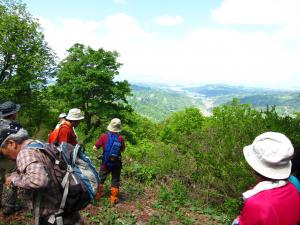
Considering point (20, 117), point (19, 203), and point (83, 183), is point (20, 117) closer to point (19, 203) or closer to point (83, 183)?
point (19, 203)

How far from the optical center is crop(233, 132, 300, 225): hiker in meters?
2.44

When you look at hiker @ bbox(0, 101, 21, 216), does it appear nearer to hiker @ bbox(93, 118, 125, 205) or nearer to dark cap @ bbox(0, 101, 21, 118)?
dark cap @ bbox(0, 101, 21, 118)

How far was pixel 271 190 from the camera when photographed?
2.54 metres

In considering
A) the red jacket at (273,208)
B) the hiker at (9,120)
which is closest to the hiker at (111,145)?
the hiker at (9,120)

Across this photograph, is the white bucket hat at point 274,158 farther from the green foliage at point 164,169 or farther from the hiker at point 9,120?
the green foliage at point 164,169

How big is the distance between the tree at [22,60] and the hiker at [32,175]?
1134 inches

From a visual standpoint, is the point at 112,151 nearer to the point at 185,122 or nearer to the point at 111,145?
the point at 111,145

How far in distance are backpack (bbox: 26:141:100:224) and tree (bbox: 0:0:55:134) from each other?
28.9 m

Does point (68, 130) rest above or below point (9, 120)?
below

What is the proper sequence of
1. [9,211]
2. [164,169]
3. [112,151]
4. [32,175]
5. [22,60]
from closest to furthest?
[32,175] → [9,211] → [112,151] → [164,169] → [22,60]

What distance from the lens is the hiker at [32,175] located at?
314 cm

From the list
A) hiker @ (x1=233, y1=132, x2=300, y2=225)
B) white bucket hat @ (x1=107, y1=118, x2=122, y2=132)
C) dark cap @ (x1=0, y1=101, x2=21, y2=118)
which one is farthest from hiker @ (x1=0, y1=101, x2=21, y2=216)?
hiker @ (x1=233, y1=132, x2=300, y2=225)

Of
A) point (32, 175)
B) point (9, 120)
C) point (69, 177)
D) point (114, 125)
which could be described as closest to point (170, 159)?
point (114, 125)

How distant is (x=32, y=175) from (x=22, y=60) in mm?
31951
